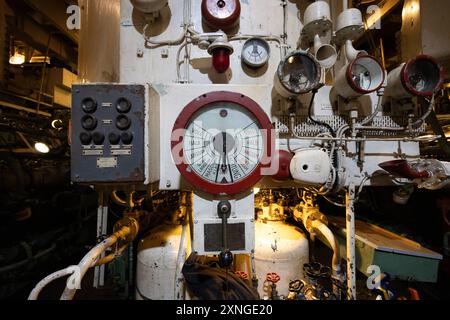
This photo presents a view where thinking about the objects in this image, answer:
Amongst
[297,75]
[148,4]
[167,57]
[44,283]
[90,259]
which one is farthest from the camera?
[167,57]

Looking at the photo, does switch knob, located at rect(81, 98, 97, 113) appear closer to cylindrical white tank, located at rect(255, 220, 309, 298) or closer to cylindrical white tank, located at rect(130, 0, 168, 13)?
cylindrical white tank, located at rect(130, 0, 168, 13)

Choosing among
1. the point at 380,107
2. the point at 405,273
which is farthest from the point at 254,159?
the point at 405,273

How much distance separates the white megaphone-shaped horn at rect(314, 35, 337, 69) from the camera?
1.30m

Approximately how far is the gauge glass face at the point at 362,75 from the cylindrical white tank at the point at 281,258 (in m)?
1.09

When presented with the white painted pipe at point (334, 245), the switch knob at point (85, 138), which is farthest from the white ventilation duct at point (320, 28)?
the switch knob at point (85, 138)

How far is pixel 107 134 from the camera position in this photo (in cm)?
102

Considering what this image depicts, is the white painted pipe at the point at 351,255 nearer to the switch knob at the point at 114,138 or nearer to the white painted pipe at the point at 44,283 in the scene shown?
the switch knob at the point at 114,138

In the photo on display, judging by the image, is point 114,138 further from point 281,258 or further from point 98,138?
point 281,258

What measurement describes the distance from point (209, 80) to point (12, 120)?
2.64 metres

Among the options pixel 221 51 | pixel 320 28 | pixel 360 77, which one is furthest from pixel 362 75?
pixel 221 51

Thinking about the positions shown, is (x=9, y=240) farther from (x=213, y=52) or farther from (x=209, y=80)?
(x=213, y=52)

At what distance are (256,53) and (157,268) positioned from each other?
5.06ft

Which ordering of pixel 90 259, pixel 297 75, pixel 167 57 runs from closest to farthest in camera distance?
pixel 90 259 → pixel 297 75 → pixel 167 57

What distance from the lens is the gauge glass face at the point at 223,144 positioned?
44.1 inches
